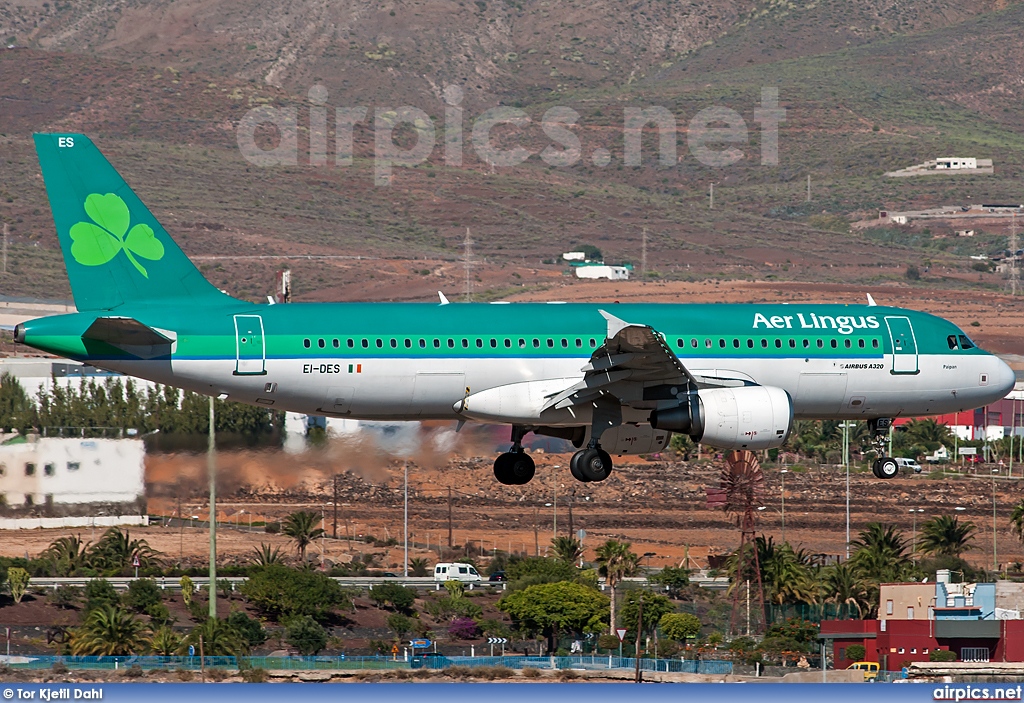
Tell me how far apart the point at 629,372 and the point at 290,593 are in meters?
45.8

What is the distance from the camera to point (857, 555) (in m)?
95.4

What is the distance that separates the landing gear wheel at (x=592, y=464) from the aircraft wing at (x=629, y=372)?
1489 mm

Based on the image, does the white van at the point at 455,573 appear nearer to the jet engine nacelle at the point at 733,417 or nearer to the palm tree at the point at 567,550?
the palm tree at the point at 567,550

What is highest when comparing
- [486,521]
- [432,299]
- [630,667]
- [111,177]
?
[432,299]

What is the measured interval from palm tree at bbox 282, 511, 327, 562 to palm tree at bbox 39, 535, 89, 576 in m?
10.5

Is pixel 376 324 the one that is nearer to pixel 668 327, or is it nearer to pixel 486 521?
pixel 668 327

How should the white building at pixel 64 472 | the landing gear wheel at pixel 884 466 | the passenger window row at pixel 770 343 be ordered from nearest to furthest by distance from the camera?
1. the passenger window row at pixel 770 343
2. the landing gear wheel at pixel 884 466
3. the white building at pixel 64 472

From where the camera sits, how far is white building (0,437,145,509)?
65.1 metres

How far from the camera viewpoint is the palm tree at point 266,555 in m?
91.8

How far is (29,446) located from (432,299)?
112 m

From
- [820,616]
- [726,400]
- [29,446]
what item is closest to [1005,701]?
[726,400]

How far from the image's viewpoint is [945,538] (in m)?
101

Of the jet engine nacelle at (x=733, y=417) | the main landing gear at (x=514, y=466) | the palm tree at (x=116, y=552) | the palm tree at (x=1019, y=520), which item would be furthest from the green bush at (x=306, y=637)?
the jet engine nacelle at (x=733, y=417)

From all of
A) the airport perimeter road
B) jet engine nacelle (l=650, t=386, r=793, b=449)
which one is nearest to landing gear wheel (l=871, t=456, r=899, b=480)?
jet engine nacelle (l=650, t=386, r=793, b=449)
